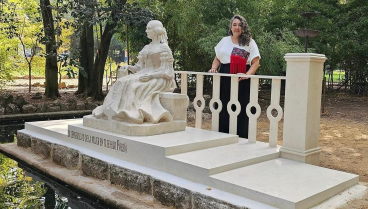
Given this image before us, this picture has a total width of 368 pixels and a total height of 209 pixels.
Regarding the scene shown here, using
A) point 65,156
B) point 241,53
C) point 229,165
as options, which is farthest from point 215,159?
point 65,156

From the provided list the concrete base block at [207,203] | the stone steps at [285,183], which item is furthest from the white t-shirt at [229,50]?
the concrete base block at [207,203]

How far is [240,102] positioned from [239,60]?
1.91 ft

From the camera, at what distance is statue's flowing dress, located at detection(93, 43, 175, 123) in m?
4.77

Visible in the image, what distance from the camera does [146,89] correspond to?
4957mm

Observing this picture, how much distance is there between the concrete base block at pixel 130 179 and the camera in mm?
4074

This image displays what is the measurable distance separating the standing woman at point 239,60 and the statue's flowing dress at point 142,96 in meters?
0.74

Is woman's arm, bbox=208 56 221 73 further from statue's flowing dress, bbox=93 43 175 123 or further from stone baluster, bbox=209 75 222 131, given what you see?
statue's flowing dress, bbox=93 43 175 123

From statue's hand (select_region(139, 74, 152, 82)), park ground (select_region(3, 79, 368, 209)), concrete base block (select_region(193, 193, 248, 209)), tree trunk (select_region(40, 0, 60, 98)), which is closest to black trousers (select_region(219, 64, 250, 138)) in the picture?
statue's hand (select_region(139, 74, 152, 82))

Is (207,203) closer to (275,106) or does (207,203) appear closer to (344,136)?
(275,106)

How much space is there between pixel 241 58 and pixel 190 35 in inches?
239

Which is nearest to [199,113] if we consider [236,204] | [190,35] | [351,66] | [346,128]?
[236,204]

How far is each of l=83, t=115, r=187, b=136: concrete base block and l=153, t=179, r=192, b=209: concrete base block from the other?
88 cm

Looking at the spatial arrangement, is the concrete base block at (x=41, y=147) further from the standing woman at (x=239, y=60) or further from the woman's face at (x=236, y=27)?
the woman's face at (x=236, y=27)

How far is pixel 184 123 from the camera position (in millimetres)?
5145
